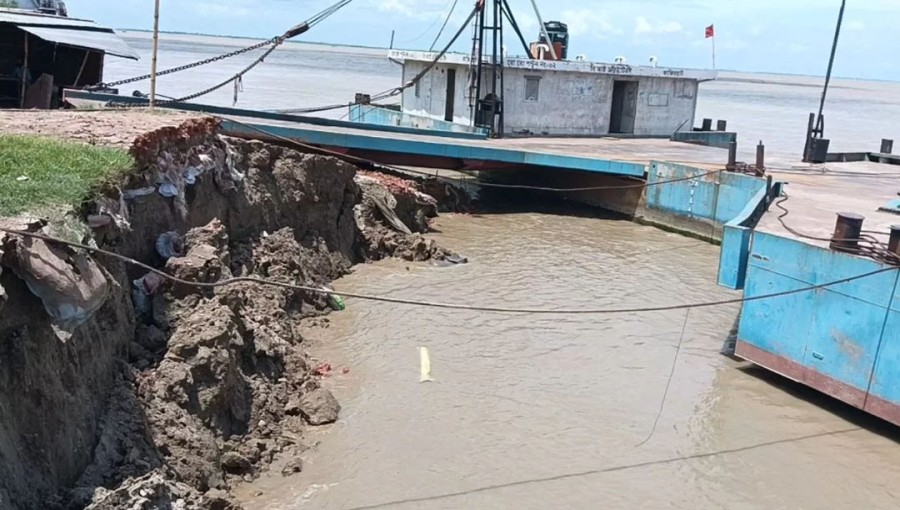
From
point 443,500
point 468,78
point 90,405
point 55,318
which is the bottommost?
point 443,500

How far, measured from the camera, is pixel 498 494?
22.5 ft

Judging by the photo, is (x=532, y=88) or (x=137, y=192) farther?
(x=532, y=88)

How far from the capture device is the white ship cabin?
22.0m

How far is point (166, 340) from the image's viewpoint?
725 centimetres

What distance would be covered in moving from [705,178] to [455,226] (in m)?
5.10

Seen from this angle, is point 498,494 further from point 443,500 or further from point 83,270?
point 83,270

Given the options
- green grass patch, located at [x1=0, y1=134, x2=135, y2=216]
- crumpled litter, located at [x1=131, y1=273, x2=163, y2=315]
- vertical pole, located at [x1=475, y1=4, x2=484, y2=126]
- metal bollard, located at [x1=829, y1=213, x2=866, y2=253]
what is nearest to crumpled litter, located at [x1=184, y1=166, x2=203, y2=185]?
green grass patch, located at [x1=0, y1=134, x2=135, y2=216]

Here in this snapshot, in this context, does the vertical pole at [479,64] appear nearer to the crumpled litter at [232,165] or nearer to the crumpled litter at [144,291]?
the crumpled litter at [232,165]

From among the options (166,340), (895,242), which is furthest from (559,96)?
(166,340)

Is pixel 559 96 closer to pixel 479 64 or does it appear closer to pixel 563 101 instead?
pixel 563 101

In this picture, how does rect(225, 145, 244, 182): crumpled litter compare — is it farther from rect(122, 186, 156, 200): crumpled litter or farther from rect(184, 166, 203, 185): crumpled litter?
rect(122, 186, 156, 200): crumpled litter

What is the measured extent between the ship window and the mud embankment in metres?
10.9

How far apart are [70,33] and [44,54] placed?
78.4 inches

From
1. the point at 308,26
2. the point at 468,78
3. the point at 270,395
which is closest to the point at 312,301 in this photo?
the point at 270,395
